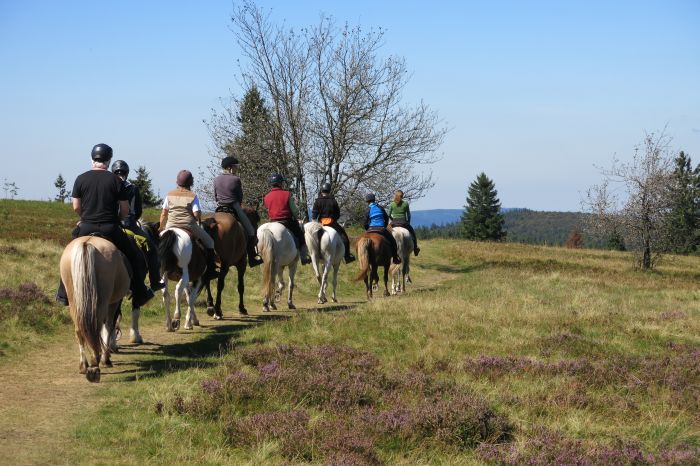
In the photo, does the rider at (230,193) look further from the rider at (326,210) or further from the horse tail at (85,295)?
the horse tail at (85,295)

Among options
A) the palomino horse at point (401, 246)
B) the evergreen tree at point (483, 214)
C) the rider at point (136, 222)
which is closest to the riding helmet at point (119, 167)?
the rider at point (136, 222)

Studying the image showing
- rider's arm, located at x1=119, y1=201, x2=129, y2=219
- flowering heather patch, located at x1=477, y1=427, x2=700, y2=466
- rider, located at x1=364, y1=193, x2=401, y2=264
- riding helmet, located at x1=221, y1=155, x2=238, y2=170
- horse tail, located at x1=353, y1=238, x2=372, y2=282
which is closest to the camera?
flowering heather patch, located at x1=477, y1=427, x2=700, y2=466

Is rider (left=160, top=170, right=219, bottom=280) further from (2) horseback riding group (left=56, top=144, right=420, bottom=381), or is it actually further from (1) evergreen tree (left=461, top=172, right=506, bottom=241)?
(1) evergreen tree (left=461, top=172, right=506, bottom=241)

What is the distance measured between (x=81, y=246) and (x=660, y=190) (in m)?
34.1

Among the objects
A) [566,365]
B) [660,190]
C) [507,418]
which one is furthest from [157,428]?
[660,190]

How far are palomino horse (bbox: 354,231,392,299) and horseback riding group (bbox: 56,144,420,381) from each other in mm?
31

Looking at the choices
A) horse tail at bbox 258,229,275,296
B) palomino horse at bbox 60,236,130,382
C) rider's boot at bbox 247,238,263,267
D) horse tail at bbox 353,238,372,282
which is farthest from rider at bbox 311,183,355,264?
palomino horse at bbox 60,236,130,382

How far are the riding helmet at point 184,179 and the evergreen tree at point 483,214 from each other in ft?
364

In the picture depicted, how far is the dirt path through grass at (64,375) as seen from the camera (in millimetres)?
7359

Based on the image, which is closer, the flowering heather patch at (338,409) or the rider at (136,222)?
the flowering heather patch at (338,409)

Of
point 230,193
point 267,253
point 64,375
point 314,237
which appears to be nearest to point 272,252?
point 267,253

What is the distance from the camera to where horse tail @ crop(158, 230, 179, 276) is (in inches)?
521

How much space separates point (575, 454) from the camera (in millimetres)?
7016

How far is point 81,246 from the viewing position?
962cm
